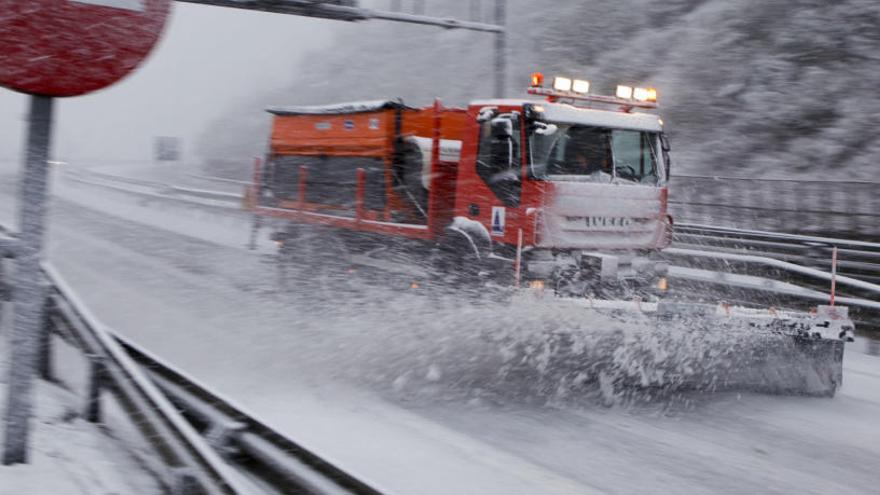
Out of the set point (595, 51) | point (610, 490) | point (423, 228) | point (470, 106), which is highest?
point (595, 51)

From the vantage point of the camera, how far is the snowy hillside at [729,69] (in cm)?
1941

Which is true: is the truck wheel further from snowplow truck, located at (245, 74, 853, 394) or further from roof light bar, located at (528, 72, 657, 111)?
roof light bar, located at (528, 72, 657, 111)

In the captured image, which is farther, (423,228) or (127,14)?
(423,228)

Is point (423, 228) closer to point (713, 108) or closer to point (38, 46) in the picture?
point (38, 46)

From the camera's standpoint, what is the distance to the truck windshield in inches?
314

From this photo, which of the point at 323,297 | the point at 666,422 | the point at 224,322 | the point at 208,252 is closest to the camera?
A: the point at 666,422

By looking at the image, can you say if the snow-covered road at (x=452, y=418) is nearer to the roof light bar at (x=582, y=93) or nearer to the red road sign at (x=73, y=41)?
the red road sign at (x=73, y=41)

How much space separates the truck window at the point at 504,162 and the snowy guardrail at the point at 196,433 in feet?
13.3

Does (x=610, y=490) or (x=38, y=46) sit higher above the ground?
(x=38, y=46)

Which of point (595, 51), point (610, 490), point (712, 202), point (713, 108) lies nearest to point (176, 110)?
point (595, 51)

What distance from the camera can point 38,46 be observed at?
3.29 m

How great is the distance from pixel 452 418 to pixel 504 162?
2.65m

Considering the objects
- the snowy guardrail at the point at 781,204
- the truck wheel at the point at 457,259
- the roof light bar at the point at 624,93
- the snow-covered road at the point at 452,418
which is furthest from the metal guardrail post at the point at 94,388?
the snowy guardrail at the point at 781,204

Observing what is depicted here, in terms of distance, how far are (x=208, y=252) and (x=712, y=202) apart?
9.84 m
